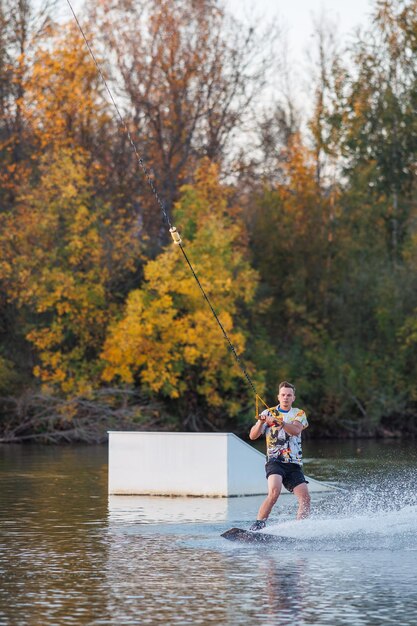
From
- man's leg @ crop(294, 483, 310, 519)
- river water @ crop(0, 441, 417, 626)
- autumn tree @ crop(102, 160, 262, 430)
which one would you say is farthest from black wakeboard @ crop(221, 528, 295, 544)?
autumn tree @ crop(102, 160, 262, 430)

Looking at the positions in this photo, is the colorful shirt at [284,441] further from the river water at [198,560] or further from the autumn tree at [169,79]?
the autumn tree at [169,79]

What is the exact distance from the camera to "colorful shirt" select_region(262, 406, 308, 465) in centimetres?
1481

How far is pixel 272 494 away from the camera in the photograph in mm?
14820

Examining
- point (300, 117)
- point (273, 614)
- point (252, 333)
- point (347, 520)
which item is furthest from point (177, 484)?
point (300, 117)

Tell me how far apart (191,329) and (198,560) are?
31.0 metres

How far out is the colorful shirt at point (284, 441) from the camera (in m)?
14.8

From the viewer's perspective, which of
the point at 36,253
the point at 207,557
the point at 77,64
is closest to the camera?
the point at 207,557

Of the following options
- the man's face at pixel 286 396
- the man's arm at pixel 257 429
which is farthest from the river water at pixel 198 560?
the man's face at pixel 286 396

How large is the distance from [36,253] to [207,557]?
30.7m

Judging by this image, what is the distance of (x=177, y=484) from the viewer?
2092 cm

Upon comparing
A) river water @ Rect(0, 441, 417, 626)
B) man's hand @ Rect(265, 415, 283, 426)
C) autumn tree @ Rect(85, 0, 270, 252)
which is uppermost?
autumn tree @ Rect(85, 0, 270, 252)

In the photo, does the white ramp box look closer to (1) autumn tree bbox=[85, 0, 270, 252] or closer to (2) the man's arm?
(2) the man's arm

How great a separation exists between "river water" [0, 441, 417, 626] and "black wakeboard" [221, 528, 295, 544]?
0.15 m

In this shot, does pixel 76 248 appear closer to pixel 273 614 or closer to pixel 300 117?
pixel 300 117
